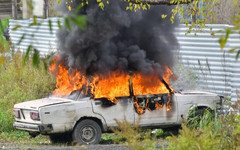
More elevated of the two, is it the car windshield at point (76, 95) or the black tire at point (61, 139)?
the car windshield at point (76, 95)

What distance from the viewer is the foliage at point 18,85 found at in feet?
45.1

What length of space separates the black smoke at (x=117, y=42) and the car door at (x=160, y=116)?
0.96 meters

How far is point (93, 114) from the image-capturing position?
10375 millimetres

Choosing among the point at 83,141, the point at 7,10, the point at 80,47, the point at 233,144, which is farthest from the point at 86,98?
the point at 7,10

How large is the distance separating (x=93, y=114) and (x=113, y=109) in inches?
17.6

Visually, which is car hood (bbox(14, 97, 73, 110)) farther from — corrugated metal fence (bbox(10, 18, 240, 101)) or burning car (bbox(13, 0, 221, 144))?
corrugated metal fence (bbox(10, 18, 240, 101))

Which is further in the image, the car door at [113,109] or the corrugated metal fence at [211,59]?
the corrugated metal fence at [211,59]

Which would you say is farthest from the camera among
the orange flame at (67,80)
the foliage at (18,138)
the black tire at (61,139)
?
the foliage at (18,138)

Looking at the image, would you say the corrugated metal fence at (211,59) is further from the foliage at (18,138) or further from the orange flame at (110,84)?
the foliage at (18,138)

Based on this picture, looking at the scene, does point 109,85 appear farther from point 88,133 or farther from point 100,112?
point 88,133

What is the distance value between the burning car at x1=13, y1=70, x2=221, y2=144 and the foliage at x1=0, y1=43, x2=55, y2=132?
2858mm

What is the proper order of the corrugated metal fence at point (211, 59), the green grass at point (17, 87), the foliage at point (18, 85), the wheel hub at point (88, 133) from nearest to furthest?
the wheel hub at point (88, 133)
the green grass at point (17, 87)
the corrugated metal fence at point (211, 59)
the foliage at point (18, 85)

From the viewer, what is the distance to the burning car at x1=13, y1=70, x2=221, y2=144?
10055 mm

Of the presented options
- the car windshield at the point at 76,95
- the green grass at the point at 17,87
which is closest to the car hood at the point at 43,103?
the car windshield at the point at 76,95
